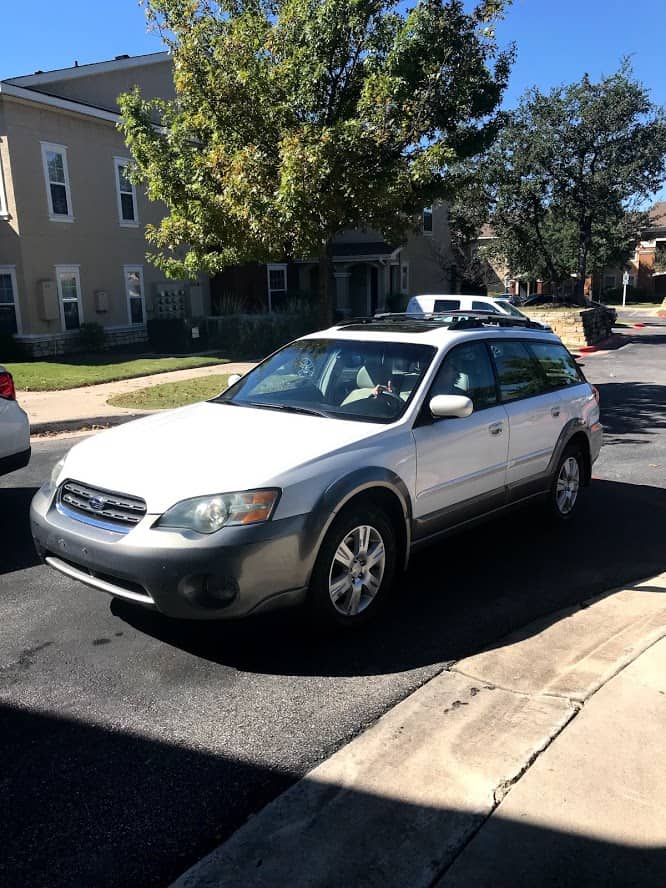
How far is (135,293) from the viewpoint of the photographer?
2273cm

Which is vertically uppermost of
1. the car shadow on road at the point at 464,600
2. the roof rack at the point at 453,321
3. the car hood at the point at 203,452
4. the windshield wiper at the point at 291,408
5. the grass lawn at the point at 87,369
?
the roof rack at the point at 453,321

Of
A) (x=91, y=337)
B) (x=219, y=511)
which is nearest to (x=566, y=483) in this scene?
(x=219, y=511)

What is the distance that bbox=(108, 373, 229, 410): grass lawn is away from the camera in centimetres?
1220

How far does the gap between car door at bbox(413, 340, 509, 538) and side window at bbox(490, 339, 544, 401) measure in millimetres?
136

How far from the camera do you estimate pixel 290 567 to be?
367 centimetres

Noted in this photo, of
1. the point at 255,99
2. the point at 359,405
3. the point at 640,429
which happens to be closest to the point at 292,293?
the point at 255,99

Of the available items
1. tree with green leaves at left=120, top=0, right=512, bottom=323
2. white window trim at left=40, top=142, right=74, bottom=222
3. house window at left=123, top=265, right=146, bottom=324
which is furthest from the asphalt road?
house window at left=123, top=265, right=146, bottom=324

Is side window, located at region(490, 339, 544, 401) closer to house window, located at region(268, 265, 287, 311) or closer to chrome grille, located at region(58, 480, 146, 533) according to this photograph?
chrome grille, located at region(58, 480, 146, 533)

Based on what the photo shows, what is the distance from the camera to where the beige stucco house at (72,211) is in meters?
18.6

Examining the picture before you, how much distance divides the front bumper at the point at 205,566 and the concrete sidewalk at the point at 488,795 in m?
0.83

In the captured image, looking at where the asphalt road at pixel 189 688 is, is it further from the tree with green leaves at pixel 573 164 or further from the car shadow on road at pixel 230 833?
the tree with green leaves at pixel 573 164

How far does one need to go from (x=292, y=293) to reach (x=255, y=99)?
54.4 feet

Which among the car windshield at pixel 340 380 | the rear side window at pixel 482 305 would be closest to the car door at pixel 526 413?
the car windshield at pixel 340 380

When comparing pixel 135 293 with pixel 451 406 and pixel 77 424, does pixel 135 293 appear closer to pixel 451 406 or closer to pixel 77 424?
pixel 77 424
